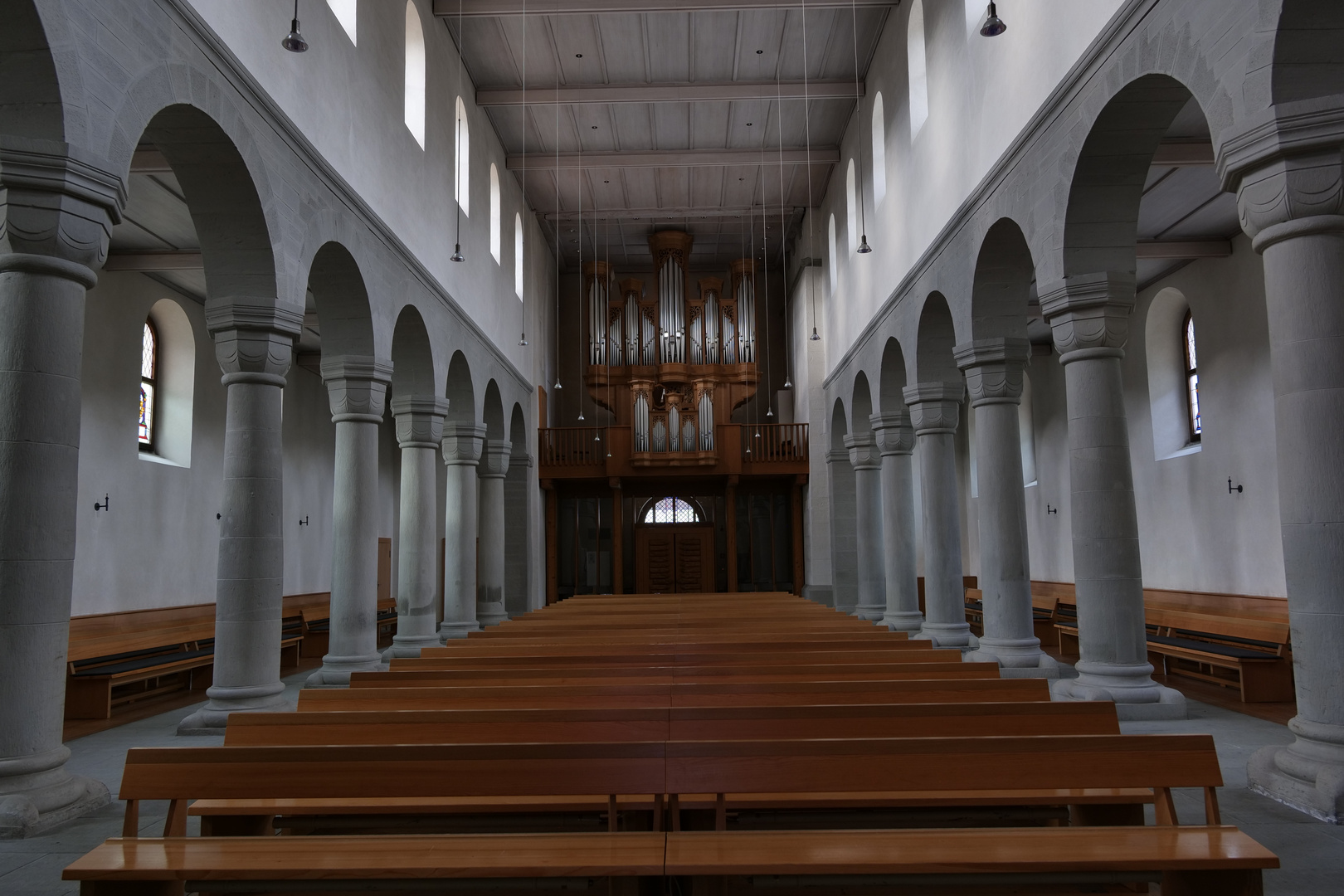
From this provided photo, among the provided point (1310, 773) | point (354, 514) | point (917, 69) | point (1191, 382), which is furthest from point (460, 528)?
point (1310, 773)

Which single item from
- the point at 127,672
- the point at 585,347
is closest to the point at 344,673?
the point at 127,672

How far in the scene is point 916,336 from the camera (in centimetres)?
1272

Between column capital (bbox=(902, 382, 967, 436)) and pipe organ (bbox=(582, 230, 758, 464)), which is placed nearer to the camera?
column capital (bbox=(902, 382, 967, 436))

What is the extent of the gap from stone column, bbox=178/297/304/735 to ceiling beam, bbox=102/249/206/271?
576 centimetres

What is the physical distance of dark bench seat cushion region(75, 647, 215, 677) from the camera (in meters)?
9.68

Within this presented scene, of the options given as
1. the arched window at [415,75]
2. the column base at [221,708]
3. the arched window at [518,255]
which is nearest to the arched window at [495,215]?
the arched window at [518,255]

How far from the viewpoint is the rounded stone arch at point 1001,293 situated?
33.4 feet

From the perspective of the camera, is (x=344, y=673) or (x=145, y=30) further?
(x=344, y=673)

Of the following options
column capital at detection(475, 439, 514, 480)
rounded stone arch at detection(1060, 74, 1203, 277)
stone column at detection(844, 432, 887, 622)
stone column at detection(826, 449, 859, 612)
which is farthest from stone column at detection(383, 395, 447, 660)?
stone column at detection(826, 449, 859, 612)

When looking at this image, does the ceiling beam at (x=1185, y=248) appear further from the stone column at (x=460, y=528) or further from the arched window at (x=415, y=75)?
the stone column at (x=460, y=528)

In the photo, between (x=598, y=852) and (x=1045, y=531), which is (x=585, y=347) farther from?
(x=598, y=852)

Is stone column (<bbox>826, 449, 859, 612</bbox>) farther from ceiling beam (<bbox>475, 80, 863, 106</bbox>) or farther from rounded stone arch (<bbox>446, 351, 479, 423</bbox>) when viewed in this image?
rounded stone arch (<bbox>446, 351, 479, 423</bbox>)

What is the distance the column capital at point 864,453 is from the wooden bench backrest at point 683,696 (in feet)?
38.7

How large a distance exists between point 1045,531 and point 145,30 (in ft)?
61.6
